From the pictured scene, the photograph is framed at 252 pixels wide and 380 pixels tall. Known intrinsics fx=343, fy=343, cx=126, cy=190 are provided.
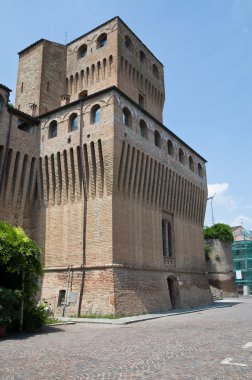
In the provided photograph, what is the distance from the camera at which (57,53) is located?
93.5ft

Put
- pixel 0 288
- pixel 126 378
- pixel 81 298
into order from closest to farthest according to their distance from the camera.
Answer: pixel 126 378 < pixel 0 288 < pixel 81 298

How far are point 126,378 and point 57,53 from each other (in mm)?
27428

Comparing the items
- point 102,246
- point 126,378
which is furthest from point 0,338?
point 102,246

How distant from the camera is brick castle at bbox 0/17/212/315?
19047mm

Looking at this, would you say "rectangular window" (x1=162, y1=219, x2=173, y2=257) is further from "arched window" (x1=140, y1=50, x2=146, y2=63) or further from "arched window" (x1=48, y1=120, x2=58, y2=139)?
"arched window" (x1=140, y1=50, x2=146, y2=63)

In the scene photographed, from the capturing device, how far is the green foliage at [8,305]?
11449 millimetres

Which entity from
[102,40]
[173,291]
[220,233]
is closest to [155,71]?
[102,40]

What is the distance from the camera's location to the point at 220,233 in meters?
42.0

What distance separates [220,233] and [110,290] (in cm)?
2730

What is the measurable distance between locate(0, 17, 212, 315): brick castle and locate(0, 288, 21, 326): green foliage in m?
6.30

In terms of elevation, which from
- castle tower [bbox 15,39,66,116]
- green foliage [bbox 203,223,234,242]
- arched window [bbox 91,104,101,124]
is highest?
castle tower [bbox 15,39,66,116]

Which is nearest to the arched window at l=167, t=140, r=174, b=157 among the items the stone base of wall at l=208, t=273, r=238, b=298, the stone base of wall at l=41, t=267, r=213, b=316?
the stone base of wall at l=41, t=267, r=213, b=316

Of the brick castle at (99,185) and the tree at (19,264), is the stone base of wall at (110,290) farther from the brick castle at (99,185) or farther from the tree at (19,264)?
the tree at (19,264)

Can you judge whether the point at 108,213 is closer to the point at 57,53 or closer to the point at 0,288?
the point at 0,288
